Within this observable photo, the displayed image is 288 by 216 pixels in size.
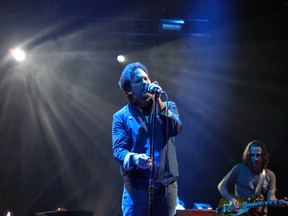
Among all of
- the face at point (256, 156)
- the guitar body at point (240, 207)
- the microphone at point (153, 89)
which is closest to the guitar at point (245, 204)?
the guitar body at point (240, 207)

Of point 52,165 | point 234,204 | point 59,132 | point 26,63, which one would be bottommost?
point 234,204

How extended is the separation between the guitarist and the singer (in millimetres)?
3197

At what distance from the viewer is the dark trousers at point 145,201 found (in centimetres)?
229

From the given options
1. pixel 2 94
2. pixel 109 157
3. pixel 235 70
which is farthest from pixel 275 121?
pixel 2 94

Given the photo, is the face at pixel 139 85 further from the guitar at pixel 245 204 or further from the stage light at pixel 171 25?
the stage light at pixel 171 25

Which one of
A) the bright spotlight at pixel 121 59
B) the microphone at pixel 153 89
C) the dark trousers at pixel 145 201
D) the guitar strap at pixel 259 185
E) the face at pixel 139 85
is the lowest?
the dark trousers at pixel 145 201

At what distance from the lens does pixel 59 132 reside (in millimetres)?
7668

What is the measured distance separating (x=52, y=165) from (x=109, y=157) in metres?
1.27

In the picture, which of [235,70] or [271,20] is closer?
[271,20]

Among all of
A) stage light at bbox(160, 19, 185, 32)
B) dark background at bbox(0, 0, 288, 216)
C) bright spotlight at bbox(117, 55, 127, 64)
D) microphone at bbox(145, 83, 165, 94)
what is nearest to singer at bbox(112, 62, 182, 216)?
microphone at bbox(145, 83, 165, 94)

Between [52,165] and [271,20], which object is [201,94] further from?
[52,165]

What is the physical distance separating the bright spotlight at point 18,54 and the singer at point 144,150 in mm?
5078

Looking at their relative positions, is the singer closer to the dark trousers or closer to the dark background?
the dark trousers

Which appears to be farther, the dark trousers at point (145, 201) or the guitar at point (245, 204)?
the guitar at point (245, 204)
